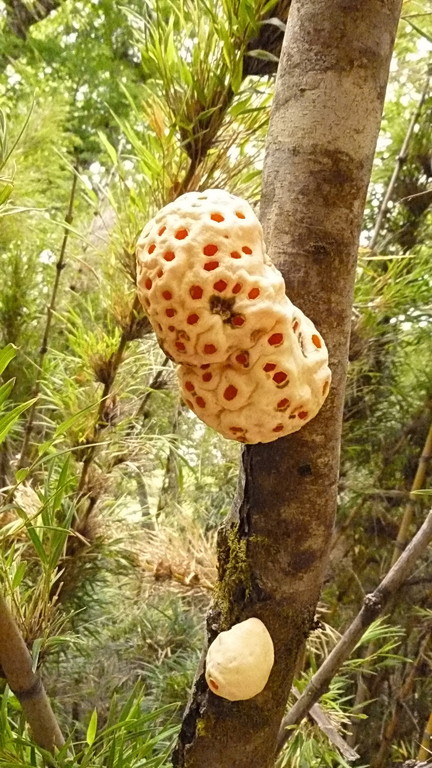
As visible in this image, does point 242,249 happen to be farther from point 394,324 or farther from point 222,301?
point 394,324

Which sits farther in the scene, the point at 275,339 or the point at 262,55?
the point at 262,55

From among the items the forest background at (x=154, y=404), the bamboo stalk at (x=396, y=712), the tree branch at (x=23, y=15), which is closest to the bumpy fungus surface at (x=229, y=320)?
the forest background at (x=154, y=404)

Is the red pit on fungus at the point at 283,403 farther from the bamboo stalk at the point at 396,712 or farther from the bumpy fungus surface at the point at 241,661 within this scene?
the bamboo stalk at the point at 396,712

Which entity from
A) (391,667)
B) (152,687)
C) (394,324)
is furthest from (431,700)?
(394,324)

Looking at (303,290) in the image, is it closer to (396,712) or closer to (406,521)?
(406,521)

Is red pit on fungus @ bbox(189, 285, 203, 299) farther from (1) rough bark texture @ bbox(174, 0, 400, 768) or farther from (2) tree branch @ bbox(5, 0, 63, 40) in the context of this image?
(2) tree branch @ bbox(5, 0, 63, 40)

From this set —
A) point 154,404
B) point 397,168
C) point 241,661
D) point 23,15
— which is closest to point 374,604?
point 241,661
